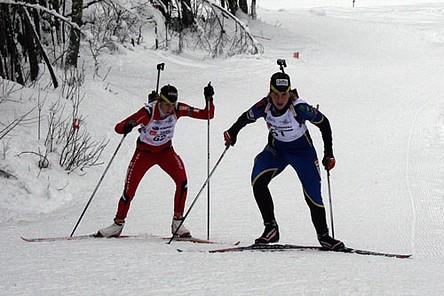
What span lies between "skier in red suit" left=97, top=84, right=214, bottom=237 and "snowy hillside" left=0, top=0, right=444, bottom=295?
440 millimetres

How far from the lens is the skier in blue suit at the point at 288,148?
19.4 ft

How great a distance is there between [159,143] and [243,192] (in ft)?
10.1

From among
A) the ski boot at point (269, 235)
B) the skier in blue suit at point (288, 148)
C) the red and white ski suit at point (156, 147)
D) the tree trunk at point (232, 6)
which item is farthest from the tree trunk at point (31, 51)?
the tree trunk at point (232, 6)

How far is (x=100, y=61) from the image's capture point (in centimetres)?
1725

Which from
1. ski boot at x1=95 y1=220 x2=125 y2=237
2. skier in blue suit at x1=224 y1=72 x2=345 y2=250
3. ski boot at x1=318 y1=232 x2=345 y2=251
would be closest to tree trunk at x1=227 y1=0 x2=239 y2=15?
ski boot at x1=95 y1=220 x2=125 y2=237

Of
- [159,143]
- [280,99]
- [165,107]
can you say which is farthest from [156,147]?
[280,99]

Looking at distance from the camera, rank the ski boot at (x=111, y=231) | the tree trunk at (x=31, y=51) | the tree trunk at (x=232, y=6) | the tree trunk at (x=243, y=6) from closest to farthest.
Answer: the ski boot at (x=111, y=231) < the tree trunk at (x=31, y=51) < the tree trunk at (x=232, y=6) < the tree trunk at (x=243, y=6)

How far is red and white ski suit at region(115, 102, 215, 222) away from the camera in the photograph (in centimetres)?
661

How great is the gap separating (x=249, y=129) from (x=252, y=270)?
29.1ft

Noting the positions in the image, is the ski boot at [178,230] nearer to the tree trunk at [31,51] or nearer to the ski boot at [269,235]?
the ski boot at [269,235]

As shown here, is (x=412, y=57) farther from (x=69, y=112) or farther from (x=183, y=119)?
(x=69, y=112)

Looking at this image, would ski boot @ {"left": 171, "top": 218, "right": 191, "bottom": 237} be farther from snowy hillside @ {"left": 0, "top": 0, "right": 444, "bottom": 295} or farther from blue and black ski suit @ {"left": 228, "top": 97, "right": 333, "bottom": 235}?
blue and black ski suit @ {"left": 228, "top": 97, "right": 333, "bottom": 235}

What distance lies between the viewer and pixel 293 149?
6105 mm

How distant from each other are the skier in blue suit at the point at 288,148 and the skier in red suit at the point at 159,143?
2.10 feet
